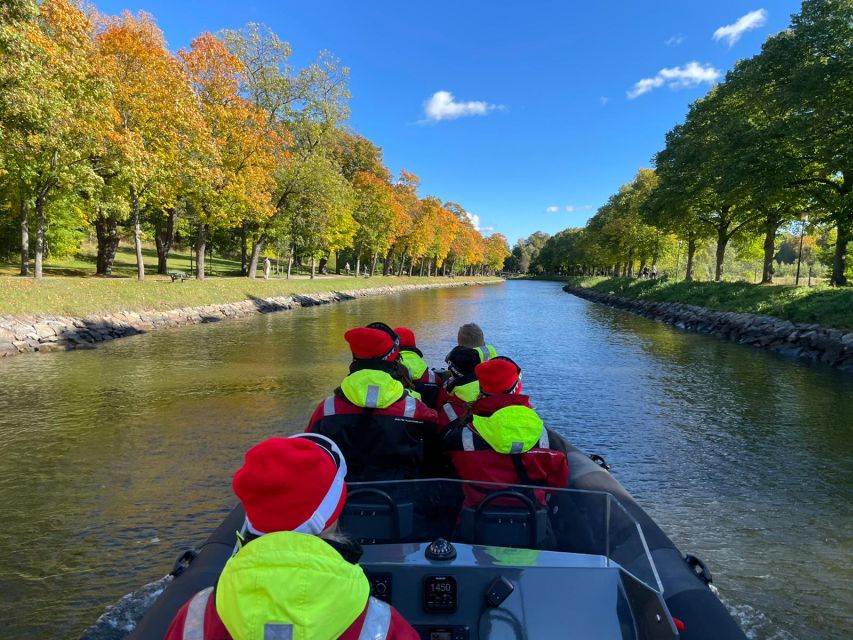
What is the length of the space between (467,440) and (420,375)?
3.44 meters

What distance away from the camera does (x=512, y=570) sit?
2.74 m

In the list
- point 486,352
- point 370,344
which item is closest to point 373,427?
point 370,344

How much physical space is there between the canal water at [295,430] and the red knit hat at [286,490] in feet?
12.1

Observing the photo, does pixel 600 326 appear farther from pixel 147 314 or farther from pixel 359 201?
pixel 359 201

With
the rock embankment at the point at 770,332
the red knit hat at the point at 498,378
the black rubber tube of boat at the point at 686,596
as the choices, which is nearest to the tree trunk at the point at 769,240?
the rock embankment at the point at 770,332

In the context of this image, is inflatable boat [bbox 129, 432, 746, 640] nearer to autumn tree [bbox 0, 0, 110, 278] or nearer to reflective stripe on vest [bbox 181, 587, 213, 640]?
reflective stripe on vest [bbox 181, 587, 213, 640]

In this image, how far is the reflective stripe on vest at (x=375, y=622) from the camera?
1.47 meters

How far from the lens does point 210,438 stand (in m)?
8.64

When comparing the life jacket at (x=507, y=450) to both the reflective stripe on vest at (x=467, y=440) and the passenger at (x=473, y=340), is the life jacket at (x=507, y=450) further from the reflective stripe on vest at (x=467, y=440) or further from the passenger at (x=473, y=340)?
the passenger at (x=473, y=340)

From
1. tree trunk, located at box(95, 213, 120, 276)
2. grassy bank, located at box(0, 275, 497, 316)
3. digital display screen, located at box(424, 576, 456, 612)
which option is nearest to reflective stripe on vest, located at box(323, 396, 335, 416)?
digital display screen, located at box(424, 576, 456, 612)

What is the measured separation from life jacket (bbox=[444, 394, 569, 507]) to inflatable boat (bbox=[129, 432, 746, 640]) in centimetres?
31

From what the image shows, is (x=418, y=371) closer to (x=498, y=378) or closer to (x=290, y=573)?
(x=498, y=378)

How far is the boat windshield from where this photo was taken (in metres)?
3.04

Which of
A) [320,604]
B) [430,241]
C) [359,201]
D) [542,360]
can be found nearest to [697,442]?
[542,360]
